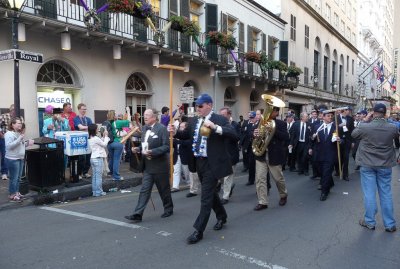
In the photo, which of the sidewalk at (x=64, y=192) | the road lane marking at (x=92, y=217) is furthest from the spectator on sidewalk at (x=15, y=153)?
the road lane marking at (x=92, y=217)

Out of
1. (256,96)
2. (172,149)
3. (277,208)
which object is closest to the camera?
(277,208)

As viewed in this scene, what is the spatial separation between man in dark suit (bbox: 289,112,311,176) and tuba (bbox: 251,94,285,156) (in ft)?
14.7

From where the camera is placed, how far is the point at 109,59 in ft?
44.1

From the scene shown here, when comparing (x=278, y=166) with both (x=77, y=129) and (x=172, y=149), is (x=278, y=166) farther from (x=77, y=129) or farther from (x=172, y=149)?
(x=77, y=129)

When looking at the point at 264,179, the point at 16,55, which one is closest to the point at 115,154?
the point at 16,55

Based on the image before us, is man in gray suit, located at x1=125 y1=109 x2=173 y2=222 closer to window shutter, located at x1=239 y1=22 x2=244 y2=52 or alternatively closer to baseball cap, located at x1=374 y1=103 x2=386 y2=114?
baseball cap, located at x1=374 y1=103 x2=386 y2=114

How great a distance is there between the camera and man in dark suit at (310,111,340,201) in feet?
24.9

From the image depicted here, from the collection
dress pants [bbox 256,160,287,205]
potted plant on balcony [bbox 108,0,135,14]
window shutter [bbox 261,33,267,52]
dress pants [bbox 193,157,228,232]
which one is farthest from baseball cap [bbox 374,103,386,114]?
window shutter [bbox 261,33,267,52]

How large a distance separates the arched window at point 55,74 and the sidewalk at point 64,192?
3.75m

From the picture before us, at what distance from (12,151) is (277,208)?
16.8 ft

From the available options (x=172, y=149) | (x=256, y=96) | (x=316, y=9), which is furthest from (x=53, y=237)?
(x=316, y=9)

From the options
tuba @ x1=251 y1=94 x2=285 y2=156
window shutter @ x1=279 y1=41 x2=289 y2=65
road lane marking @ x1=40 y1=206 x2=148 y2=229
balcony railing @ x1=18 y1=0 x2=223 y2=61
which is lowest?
road lane marking @ x1=40 y1=206 x2=148 y2=229

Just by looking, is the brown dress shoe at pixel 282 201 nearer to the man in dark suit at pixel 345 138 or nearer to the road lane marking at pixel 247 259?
the road lane marking at pixel 247 259

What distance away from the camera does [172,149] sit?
861cm
